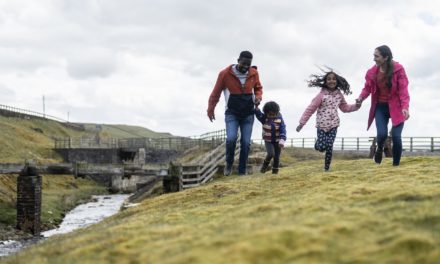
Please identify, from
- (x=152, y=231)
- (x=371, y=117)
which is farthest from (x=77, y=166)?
(x=152, y=231)

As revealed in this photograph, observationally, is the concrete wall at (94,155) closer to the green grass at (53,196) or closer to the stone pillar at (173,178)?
the green grass at (53,196)

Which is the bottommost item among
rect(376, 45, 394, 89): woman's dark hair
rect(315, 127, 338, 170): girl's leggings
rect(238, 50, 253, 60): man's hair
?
rect(315, 127, 338, 170): girl's leggings

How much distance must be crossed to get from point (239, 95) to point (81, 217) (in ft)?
71.7

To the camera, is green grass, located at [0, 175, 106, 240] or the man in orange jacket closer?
the man in orange jacket

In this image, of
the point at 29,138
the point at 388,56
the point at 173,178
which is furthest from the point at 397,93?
the point at 29,138

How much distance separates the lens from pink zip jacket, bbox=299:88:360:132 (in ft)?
42.8

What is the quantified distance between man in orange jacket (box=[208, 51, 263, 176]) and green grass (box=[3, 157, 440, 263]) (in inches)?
117

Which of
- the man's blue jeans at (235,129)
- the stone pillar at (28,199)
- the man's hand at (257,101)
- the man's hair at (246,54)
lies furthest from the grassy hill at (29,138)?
the man's hair at (246,54)

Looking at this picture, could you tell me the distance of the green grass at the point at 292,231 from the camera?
19.6 feet

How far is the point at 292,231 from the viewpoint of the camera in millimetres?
6672

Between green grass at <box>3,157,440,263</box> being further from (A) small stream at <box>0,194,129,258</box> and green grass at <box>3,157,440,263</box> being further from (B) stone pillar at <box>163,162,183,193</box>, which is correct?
(B) stone pillar at <box>163,162,183,193</box>

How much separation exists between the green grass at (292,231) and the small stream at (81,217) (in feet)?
42.1

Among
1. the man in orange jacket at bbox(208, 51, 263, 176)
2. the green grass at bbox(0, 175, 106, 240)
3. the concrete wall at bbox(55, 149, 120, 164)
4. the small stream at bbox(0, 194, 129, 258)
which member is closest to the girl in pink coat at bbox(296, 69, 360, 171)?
the man in orange jacket at bbox(208, 51, 263, 176)

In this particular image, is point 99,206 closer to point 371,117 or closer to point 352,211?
point 371,117
